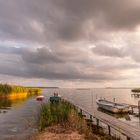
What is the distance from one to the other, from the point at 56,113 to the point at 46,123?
4.17m

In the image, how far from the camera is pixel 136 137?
18.1m

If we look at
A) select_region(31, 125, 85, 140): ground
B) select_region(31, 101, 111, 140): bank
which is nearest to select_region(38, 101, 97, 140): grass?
select_region(31, 101, 111, 140): bank

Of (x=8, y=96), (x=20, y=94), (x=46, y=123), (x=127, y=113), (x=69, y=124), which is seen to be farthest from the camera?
(x=20, y=94)

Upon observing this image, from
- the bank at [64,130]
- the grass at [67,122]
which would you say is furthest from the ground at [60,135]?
the grass at [67,122]

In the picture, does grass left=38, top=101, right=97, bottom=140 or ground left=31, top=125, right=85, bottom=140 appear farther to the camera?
grass left=38, top=101, right=97, bottom=140

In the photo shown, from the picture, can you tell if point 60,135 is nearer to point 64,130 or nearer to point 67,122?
point 64,130

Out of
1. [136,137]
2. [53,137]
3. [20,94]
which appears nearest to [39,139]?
[53,137]

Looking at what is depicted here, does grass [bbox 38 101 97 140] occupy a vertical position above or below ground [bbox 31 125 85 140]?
above

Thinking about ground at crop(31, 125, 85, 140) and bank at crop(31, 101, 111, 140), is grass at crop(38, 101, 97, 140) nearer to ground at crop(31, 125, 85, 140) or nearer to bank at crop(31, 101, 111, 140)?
bank at crop(31, 101, 111, 140)

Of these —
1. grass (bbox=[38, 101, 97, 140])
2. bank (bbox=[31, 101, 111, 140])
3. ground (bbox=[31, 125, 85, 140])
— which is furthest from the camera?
grass (bbox=[38, 101, 97, 140])

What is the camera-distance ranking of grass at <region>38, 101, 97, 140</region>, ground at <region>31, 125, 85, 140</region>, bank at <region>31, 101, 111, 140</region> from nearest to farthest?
ground at <region>31, 125, 85, 140</region> → bank at <region>31, 101, 111, 140</region> → grass at <region>38, 101, 97, 140</region>

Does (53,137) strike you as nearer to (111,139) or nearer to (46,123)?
(111,139)

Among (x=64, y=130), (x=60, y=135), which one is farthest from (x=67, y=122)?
(x=60, y=135)

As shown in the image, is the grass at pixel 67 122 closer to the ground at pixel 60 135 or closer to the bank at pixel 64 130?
the bank at pixel 64 130
